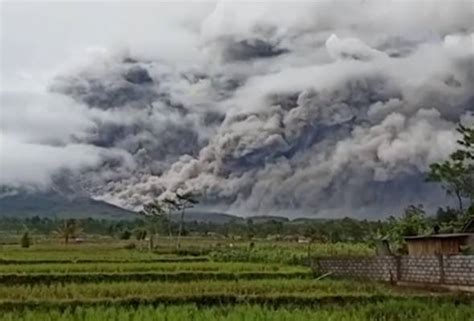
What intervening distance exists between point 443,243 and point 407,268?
3.16m

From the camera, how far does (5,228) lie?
11238 cm

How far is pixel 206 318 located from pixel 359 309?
3.76m

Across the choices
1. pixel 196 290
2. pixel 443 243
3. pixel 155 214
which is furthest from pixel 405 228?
pixel 155 214

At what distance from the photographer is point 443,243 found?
27281 mm

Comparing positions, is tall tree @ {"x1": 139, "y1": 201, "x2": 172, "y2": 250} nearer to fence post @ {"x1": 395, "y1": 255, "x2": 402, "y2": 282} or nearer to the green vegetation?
the green vegetation

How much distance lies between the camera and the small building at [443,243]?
1045 inches

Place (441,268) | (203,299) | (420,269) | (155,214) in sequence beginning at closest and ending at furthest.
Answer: (203,299) → (441,268) → (420,269) → (155,214)

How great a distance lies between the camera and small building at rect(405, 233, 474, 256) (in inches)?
1045

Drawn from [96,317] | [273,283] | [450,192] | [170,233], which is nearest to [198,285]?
[273,283]

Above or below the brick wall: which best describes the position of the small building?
above

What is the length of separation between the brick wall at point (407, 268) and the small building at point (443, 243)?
208 cm

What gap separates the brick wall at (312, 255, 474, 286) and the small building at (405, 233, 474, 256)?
2077 mm

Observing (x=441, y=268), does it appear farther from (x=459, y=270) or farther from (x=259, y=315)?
(x=259, y=315)

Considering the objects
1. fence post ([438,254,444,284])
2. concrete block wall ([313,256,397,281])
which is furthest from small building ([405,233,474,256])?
fence post ([438,254,444,284])
